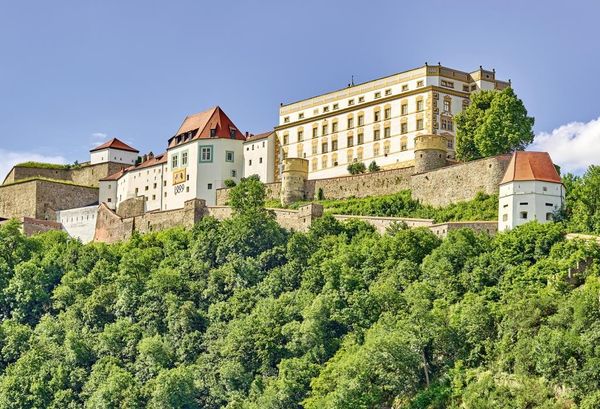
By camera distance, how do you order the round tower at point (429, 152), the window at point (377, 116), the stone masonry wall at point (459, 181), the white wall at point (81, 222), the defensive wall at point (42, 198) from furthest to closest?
the defensive wall at point (42, 198), the white wall at point (81, 222), the window at point (377, 116), the round tower at point (429, 152), the stone masonry wall at point (459, 181)

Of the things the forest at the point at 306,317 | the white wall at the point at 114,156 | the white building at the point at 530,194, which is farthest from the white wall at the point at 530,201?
the white wall at the point at 114,156

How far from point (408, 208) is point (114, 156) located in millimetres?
34125

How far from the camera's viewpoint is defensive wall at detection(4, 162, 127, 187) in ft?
355

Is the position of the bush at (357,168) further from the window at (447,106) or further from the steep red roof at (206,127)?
the steep red roof at (206,127)

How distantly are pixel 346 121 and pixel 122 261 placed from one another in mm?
17651

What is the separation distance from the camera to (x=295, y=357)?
228ft

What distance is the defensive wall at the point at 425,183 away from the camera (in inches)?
3118

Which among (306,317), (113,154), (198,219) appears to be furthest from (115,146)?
(306,317)

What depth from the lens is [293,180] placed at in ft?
292

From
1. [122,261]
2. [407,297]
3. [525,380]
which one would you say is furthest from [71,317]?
[525,380]

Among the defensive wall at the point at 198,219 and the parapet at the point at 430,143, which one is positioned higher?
the parapet at the point at 430,143

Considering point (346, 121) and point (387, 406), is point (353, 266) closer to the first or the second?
point (387, 406)

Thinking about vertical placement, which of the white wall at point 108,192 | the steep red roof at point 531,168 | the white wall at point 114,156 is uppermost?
the white wall at point 114,156

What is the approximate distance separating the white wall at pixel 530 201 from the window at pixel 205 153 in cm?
2811
